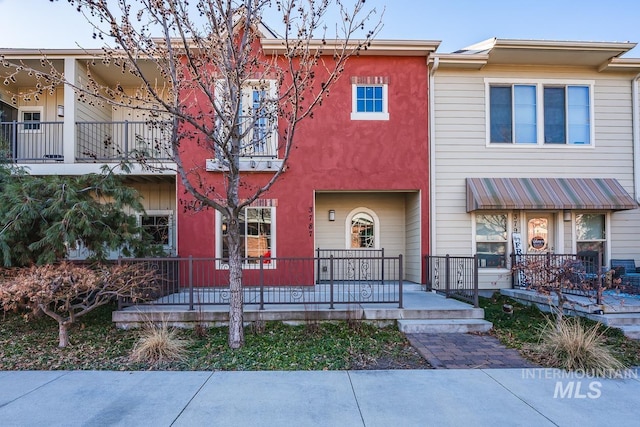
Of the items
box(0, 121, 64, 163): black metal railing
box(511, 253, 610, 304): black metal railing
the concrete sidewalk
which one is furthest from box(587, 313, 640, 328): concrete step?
box(0, 121, 64, 163): black metal railing

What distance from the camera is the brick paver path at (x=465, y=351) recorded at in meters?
5.54

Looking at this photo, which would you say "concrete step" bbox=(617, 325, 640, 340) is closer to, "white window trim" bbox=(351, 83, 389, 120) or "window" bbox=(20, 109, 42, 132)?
"white window trim" bbox=(351, 83, 389, 120)

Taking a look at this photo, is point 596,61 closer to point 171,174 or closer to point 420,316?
point 420,316

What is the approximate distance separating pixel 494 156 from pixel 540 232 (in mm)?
2435

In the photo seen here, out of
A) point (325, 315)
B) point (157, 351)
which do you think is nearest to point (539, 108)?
point (325, 315)

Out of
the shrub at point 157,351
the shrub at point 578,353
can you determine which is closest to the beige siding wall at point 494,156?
the shrub at point 578,353

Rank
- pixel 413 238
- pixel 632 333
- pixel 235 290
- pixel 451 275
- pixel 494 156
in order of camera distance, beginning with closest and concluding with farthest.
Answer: pixel 235 290 → pixel 632 333 → pixel 451 275 → pixel 494 156 → pixel 413 238

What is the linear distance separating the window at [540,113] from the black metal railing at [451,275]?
11.5 feet

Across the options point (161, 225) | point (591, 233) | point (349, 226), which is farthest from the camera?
point (349, 226)

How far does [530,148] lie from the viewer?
1035 centimetres

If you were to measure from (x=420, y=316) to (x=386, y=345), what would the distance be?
4.37 feet

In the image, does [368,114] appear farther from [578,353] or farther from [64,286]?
[64,286]

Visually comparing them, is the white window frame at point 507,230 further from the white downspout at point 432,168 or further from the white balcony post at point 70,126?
the white balcony post at point 70,126

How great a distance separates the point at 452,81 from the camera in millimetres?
10359
